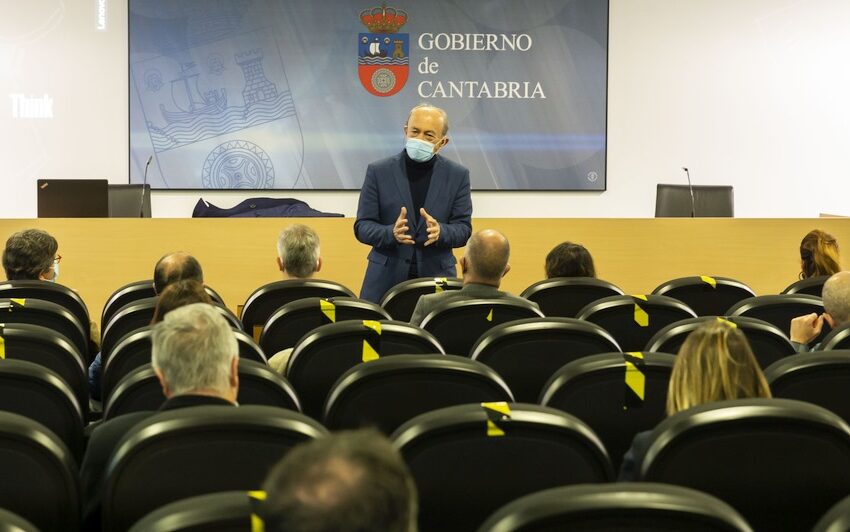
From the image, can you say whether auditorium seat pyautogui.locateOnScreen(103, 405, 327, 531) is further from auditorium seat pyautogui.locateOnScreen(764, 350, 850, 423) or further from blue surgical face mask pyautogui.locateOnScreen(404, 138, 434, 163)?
blue surgical face mask pyautogui.locateOnScreen(404, 138, 434, 163)

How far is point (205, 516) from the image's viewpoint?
5.19 feet

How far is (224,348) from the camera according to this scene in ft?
8.38

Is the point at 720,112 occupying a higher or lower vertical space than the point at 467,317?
higher

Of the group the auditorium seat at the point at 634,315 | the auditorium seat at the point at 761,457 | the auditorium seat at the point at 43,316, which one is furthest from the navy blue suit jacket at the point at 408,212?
the auditorium seat at the point at 761,457

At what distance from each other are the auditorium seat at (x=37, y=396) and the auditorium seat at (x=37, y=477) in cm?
61

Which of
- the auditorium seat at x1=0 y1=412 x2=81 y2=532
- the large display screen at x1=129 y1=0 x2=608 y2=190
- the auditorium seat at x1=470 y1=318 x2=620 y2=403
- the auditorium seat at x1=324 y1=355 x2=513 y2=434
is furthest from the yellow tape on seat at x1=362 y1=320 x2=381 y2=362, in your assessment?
the large display screen at x1=129 y1=0 x2=608 y2=190

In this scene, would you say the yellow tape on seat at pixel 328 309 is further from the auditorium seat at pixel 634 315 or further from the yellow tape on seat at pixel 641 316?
the yellow tape on seat at pixel 641 316

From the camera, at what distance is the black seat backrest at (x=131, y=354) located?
3318 millimetres

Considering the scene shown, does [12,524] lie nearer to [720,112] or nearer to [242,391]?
[242,391]

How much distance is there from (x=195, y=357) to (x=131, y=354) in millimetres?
889

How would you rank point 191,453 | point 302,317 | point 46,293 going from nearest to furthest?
point 191,453, point 302,317, point 46,293

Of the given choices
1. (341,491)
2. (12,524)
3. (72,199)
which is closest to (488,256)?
(12,524)

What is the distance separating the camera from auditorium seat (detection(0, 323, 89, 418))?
3.30 metres

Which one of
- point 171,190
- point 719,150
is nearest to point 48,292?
point 171,190
